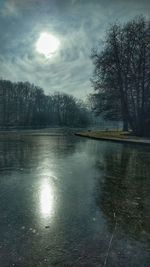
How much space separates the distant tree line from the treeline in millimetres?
45985

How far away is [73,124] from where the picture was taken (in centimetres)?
9231

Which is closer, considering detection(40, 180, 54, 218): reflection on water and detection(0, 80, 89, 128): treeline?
detection(40, 180, 54, 218): reflection on water

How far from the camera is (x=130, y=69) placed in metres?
26.9

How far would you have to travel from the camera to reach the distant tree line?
25859 millimetres

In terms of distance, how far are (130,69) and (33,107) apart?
6182 cm

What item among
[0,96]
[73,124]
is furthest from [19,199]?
[73,124]

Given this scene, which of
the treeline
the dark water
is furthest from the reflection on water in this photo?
the treeline

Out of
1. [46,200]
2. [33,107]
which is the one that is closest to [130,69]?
[46,200]

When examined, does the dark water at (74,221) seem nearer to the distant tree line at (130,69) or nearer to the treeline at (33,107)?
the distant tree line at (130,69)

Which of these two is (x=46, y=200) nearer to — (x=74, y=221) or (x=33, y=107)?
(x=74, y=221)

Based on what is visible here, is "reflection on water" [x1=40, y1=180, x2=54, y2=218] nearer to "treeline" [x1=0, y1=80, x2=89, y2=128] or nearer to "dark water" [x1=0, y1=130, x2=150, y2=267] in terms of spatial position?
"dark water" [x1=0, y1=130, x2=150, y2=267]

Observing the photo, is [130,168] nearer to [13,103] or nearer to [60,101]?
[13,103]

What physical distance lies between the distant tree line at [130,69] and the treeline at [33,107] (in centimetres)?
4599

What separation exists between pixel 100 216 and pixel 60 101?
100 metres
